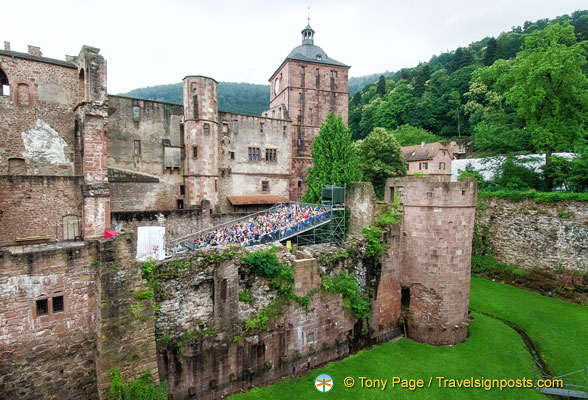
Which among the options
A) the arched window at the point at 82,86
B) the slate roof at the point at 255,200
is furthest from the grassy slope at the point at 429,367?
the arched window at the point at 82,86

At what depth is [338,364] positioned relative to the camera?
1339 centimetres

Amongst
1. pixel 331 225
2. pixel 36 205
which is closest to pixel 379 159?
pixel 331 225

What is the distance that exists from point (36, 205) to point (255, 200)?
1488cm

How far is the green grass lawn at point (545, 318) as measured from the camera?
13.9 m

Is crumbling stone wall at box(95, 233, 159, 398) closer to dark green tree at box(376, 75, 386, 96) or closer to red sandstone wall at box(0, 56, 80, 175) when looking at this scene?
red sandstone wall at box(0, 56, 80, 175)

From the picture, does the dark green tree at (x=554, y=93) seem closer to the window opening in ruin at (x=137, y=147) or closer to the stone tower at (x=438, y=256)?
the stone tower at (x=438, y=256)

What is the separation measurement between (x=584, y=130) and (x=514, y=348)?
18.7 meters

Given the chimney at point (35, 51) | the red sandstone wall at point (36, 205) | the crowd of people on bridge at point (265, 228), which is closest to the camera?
the red sandstone wall at point (36, 205)

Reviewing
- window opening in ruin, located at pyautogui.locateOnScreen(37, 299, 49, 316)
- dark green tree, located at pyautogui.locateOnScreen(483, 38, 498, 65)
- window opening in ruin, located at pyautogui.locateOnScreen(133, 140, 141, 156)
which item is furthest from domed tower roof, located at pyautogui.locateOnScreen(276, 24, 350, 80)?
dark green tree, located at pyautogui.locateOnScreen(483, 38, 498, 65)

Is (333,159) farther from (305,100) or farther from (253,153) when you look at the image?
(305,100)

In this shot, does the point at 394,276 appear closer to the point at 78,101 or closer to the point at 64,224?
the point at 64,224

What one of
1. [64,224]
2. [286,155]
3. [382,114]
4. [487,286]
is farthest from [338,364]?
[382,114]

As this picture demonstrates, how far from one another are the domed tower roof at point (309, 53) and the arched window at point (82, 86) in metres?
18.4

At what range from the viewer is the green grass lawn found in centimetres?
1389
